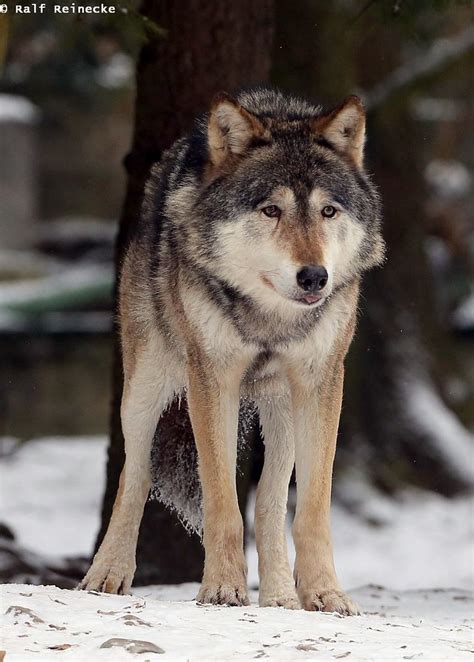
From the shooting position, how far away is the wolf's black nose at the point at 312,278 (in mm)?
4734

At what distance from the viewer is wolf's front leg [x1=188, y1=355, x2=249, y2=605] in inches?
198

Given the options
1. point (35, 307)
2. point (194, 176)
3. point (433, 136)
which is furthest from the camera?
point (433, 136)

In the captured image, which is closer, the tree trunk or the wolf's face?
the wolf's face

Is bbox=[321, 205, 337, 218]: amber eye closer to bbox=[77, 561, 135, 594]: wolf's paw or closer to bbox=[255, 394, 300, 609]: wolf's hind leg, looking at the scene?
bbox=[255, 394, 300, 609]: wolf's hind leg

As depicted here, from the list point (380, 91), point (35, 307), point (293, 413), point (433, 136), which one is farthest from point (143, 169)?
point (433, 136)

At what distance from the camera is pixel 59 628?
4066mm

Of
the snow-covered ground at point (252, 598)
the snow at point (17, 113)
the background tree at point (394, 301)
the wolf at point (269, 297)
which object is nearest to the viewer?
the snow-covered ground at point (252, 598)

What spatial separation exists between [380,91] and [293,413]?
6578 millimetres

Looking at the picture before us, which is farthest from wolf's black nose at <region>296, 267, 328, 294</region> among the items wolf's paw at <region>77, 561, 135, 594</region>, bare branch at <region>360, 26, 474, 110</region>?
bare branch at <region>360, 26, 474, 110</region>

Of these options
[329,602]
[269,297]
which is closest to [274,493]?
[329,602]

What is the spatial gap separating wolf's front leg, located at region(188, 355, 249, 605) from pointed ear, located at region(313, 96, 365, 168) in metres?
1.06

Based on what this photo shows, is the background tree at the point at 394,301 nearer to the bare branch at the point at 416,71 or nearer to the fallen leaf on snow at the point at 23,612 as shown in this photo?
the bare branch at the point at 416,71

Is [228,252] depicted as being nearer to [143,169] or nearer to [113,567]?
[113,567]

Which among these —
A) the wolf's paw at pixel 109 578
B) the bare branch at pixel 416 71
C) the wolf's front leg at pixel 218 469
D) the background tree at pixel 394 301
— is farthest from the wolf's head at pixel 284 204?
the bare branch at pixel 416 71
